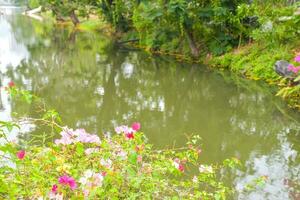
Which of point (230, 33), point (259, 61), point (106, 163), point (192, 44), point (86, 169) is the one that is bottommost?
point (192, 44)

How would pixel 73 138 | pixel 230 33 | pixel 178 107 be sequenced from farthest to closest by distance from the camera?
pixel 230 33, pixel 178 107, pixel 73 138

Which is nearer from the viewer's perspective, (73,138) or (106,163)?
(106,163)

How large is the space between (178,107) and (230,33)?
8.95 meters

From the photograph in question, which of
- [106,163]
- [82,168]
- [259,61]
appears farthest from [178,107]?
[106,163]

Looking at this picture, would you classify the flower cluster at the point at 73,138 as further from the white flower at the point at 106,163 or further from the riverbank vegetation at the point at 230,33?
the riverbank vegetation at the point at 230,33

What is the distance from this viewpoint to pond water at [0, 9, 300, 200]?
7485mm

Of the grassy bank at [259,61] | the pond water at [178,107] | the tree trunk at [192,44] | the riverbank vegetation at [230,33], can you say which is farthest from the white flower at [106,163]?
the tree trunk at [192,44]

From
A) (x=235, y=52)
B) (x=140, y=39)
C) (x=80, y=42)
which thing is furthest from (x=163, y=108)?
(x=80, y=42)

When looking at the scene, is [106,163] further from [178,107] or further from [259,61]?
[259,61]

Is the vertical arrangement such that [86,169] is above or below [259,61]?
above

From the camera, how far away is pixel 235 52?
1781 cm

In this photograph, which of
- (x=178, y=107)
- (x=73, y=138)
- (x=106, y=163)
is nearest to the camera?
(x=106, y=163)

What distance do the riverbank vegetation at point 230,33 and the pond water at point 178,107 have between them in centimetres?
95

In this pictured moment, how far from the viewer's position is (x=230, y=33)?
62.6 ft
